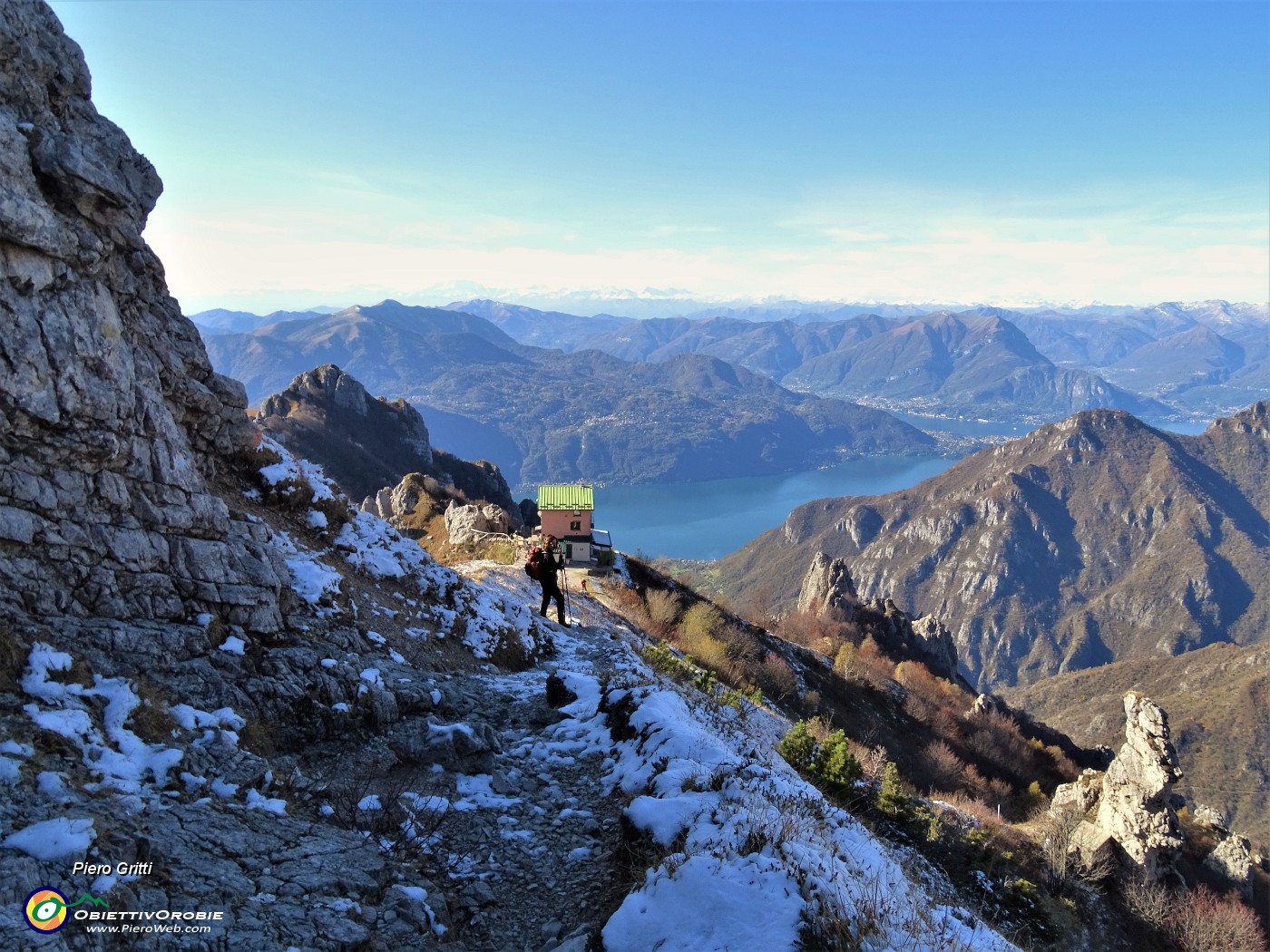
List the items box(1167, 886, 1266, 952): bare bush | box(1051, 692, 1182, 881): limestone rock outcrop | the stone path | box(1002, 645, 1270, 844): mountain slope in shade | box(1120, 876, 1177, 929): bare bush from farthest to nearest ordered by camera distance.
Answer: box(1002, 645, 1270, 844): mountain slope in shade, box(1051, 692, 1182, 881): limestone rock outcrop, box(1120, 876, 1177, 929): bare bush, box(1167, 886, 1266, 952): bare bush, the stone path

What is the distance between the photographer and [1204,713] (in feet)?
371

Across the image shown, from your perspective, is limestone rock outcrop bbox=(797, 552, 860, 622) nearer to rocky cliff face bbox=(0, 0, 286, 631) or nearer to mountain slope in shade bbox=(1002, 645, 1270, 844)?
mountain slope in shade bbox=(1002, 645, 1270, 844)

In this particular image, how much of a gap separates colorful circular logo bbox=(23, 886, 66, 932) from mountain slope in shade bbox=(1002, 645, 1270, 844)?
119m

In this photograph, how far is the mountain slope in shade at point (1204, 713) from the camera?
3875 inches

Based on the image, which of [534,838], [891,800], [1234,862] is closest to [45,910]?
[534,838]

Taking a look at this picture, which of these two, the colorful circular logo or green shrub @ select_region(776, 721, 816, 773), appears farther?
green shrub @ select_region(776, 721, 816, 773)

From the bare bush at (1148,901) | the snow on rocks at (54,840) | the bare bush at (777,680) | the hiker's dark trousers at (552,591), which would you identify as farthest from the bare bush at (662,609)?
the snow on rocks at (54,840)

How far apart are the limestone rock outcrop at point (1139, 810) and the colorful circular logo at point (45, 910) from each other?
38.5m

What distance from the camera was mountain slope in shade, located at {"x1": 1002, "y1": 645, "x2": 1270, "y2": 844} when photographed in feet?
323

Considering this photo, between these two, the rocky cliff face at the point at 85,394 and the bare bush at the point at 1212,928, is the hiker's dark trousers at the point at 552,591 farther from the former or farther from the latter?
the bare bush at the point at 1212,928

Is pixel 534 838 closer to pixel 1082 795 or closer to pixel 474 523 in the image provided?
pixel 474 523

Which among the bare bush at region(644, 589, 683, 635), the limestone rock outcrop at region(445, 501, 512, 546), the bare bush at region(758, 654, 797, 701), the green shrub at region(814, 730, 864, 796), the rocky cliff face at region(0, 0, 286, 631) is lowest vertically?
the bare bush at region(758, 654, 797, 701)

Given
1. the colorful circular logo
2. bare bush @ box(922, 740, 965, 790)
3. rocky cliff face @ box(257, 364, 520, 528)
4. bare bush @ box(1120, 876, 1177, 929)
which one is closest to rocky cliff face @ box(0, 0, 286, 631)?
the colorful circular logo

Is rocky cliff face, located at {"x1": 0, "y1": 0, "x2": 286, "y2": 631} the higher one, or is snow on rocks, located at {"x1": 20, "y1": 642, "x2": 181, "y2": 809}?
rocky cliff face, located at {"x1": 0, "y1": 0, "x2": 286, "y2": 631}
